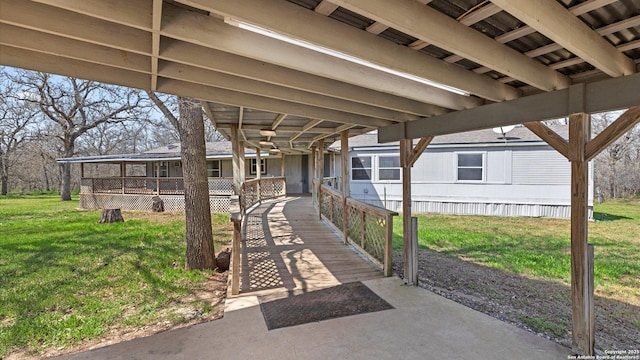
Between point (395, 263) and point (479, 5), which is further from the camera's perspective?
point (395, 263)

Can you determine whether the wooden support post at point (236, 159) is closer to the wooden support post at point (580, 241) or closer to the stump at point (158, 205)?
the wooden support post at point (580, 241)

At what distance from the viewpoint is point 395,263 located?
6305mm

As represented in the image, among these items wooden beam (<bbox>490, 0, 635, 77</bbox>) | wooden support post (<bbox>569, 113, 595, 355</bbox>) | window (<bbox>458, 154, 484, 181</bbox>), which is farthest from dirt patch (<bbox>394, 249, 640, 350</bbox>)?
window (<bbox>458, 154, 484, 181</bbox>)

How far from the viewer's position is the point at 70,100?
74.9 ft

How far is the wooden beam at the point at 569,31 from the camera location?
160 centimetres

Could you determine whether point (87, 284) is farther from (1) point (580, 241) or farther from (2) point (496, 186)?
(2) point (496, 186)

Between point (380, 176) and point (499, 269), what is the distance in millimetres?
8303

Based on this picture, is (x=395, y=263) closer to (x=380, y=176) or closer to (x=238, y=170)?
(x=238, y=170)

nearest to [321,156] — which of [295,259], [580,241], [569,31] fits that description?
[295,259]

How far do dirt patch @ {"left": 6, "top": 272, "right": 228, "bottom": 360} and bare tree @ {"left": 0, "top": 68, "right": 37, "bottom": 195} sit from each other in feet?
80.6

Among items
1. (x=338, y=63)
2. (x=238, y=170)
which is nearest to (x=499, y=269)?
(x=338, y=63)

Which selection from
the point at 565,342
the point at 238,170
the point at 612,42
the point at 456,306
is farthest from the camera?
the point at 238,170

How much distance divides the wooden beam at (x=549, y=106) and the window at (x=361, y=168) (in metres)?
10.2

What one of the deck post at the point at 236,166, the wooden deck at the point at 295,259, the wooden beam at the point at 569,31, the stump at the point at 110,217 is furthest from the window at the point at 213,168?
the wooden beam at the point at 569,31
